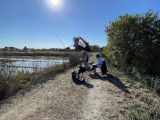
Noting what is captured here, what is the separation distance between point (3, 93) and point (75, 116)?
9.29ft

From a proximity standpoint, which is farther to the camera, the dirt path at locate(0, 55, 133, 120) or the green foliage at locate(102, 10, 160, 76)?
the green foliage at locate(102, 10, 160, 76)

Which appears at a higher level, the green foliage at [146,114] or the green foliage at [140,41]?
the green foliage at [140,41]

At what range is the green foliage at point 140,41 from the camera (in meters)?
5.21

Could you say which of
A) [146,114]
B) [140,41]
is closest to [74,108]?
[146,114]

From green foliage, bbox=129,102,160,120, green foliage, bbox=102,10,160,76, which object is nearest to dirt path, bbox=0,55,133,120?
green foliage, bbox=129,102,160,120

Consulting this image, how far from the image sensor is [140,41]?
5.46 metres

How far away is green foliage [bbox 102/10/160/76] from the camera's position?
5.21m

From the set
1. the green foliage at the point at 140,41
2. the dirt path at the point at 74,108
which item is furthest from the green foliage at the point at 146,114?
the green foliage at the point at 140,41

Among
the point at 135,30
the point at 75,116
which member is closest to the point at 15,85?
the point at 75,116

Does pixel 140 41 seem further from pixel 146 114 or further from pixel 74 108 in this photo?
pixel 74 108

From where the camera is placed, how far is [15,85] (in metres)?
3.56

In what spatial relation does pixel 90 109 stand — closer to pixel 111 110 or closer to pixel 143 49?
pixel 111 110

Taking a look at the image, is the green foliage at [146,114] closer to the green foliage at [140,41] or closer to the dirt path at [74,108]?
the dirt path at [74,108]

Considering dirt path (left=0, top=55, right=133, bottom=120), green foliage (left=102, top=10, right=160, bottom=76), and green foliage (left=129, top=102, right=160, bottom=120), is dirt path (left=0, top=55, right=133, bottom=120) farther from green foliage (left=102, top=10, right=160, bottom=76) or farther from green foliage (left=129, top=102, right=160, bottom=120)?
green foliage (left=102, top=10, right=160, bottom=76)
